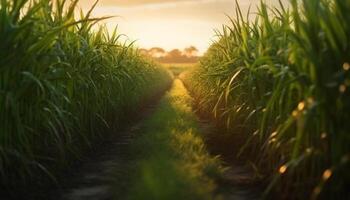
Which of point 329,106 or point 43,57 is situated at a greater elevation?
point 43,57

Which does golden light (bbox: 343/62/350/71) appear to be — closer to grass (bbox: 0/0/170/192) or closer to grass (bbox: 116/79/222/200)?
grass (bbox: 116/79/222/200)

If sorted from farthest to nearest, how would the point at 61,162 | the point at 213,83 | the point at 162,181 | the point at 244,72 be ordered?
the point at 213,83
the point at 244,72
the point at 61,162
the point at 162,181

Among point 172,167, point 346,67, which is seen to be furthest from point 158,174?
point 346,67

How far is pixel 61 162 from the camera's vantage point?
205 inches

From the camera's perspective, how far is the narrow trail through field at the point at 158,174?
427cm

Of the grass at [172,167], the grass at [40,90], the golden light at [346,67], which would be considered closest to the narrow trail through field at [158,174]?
the grass at [172,167]

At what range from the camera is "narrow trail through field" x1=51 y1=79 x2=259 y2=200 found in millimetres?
4270

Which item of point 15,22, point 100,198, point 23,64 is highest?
point 15,22

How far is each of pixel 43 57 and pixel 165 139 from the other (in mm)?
2432

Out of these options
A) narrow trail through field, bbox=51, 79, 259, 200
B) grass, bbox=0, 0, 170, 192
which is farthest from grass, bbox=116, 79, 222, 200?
grass, bbox=0, 0, 170, 192

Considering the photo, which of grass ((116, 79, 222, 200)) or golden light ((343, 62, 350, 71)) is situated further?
grass ((116, 79, 222, 200))

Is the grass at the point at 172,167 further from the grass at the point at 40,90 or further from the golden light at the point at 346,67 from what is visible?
the golden light at the point at 346,67

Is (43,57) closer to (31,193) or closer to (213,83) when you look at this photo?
(31,193)

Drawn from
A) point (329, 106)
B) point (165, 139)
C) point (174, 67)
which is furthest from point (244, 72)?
point (174, 67)
